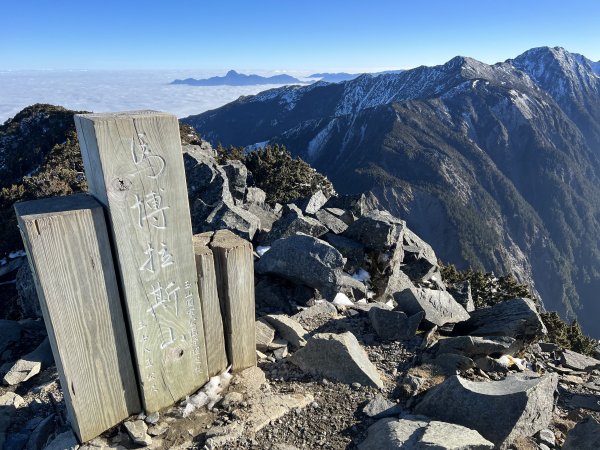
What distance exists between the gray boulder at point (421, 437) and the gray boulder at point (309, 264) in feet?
12.5

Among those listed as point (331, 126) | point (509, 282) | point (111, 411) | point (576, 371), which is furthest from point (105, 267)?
point (331, 126)

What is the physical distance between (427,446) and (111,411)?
3.02 metres

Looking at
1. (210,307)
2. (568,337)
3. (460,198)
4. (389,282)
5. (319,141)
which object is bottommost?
(460,198)

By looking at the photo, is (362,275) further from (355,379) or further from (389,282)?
(355,379)

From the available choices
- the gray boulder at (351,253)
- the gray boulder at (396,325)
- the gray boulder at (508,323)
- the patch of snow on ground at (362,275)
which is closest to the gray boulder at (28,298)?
the gray boulder at (351,253)

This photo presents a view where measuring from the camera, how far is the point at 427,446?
362cm

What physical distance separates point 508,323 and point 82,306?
649cm

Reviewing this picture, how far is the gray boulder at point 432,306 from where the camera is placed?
7150 millimetres

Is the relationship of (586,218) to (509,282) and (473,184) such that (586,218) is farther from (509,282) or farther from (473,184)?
(509,282)

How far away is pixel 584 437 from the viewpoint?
13.8 ft

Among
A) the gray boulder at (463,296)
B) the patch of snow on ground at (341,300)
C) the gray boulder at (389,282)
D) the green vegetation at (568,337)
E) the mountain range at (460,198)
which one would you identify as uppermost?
the patch of snow on ground at (341,300)

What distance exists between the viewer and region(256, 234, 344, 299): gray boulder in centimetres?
799

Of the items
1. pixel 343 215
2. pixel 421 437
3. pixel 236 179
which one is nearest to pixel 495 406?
pixel 421 437

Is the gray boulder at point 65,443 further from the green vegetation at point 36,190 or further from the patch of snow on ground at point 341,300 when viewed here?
the green vegetation at point 36,190
